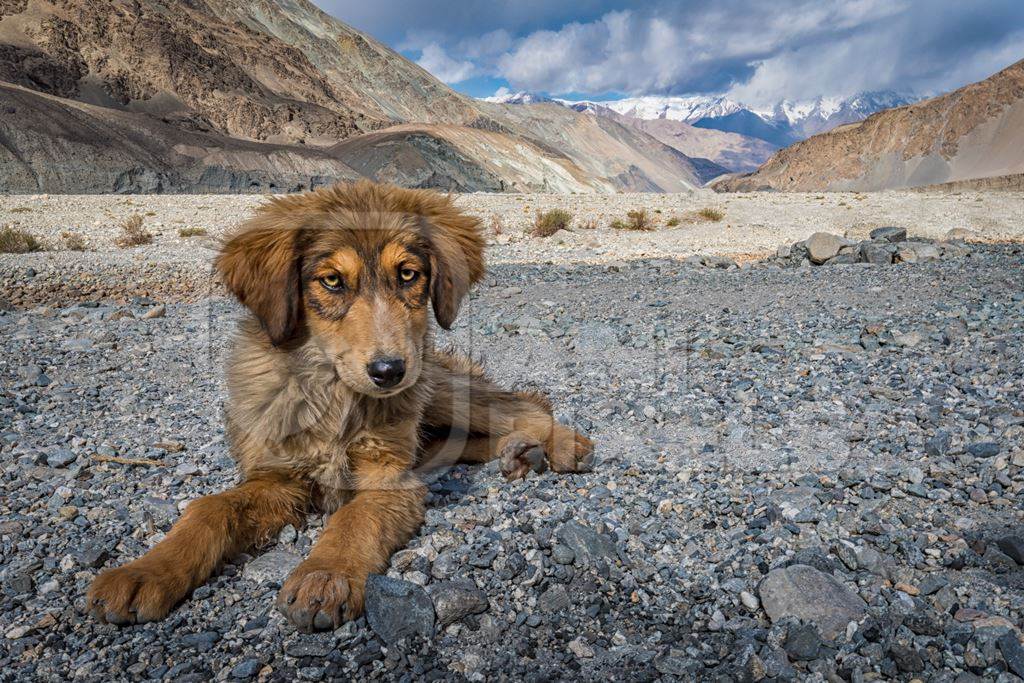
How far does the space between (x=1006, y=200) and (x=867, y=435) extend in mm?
31725

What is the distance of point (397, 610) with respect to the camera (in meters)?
2.64

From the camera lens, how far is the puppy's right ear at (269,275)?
332cm

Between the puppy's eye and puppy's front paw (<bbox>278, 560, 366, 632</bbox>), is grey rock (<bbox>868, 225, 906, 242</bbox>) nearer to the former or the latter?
the puppy's eye

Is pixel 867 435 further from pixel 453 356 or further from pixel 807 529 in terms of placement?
pixel 453 356

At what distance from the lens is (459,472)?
4.16m

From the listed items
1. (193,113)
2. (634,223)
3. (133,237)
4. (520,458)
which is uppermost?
(193,113)

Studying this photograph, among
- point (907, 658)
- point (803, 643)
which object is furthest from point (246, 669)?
point (907, 658)

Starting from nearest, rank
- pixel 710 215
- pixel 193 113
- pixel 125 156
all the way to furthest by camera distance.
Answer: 1. pixel 710 215
2. pixel 125 156
3. pixel 193 113

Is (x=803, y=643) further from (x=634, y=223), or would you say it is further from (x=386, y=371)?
(x=634, y=223)

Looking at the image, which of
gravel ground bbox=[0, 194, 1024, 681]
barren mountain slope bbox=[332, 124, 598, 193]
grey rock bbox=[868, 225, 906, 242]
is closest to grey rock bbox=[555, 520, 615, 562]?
gravel ground bbox=[0, 194, 1024, 681]

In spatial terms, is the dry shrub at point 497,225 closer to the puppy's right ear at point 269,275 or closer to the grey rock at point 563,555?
the puppy's right ear at point 269,275

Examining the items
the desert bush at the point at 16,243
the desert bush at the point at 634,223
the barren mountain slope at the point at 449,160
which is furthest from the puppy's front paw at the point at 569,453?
the barren mountain slope at the point at 449,160

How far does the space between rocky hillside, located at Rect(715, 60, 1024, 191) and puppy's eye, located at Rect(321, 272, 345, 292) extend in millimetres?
119171

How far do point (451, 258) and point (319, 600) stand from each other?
6.04ft
